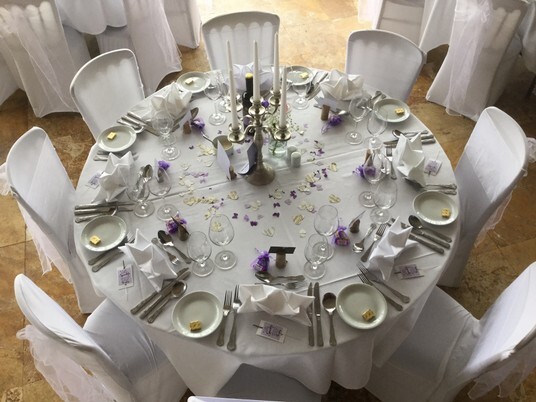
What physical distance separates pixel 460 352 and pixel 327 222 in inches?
32.2

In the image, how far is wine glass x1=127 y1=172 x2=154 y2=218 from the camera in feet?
7.31

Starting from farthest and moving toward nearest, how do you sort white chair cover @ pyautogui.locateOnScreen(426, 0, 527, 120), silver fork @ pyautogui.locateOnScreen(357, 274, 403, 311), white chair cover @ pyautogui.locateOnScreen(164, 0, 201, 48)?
white chair cover @ pyautogui.locateOnScreen(164, 0, 201, 48) → white chair cover @ pyautogui.locateOnScreen(426, 0, 527, 120) → silver fork @ pyautogui.locateOnScreen(357, 274, 403, 311)

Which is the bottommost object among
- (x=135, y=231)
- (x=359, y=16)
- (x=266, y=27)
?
(x=359, y=16)

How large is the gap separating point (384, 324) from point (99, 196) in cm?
140

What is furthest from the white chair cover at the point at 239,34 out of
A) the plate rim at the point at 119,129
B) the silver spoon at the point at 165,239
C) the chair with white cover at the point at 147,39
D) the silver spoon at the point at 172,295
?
the silver spoon at the point at 172,295

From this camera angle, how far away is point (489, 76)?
3.74 m

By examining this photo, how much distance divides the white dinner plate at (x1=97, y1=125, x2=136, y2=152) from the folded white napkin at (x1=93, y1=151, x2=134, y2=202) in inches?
7.5

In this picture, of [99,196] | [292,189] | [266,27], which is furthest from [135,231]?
[266,27]

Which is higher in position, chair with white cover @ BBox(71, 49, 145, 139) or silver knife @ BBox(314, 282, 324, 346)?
chair with white cover @ BBox(71, 49, 145, 139)

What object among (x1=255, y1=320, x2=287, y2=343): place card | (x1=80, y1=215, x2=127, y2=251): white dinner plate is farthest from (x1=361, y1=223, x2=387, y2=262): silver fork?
(x1=80, y1=215, x2=127, y2=251): white dinner plate

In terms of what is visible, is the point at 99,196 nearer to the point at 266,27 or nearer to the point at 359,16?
the point at 266,27

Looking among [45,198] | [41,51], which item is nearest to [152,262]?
[45,198]

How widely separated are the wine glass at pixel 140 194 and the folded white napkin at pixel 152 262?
0.91ft

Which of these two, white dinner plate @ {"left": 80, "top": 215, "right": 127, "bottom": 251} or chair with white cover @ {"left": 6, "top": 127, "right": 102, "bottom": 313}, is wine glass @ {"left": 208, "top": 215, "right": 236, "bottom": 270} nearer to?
white dinner plate @ {"left": 80, "top": 215, "right": 127, "bottom": 251}
